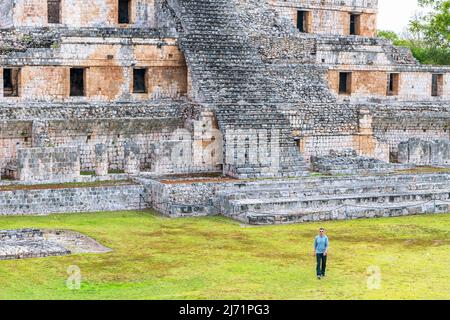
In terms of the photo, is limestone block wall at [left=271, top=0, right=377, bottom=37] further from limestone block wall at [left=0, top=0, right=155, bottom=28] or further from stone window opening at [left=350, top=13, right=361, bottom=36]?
limestone block wall at [left=0, top=0, right=155, bottom=28]

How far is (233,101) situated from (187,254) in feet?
31.9

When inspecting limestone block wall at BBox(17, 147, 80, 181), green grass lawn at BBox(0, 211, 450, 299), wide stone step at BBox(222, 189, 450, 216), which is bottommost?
green grass lawn at BBox(0, 211, 450, 299)

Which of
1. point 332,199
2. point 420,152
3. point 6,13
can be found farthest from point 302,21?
point 332,199

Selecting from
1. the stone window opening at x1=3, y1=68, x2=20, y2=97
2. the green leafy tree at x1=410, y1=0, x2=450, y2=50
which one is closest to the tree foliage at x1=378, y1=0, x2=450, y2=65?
the green leafy tree at x1=410, y1=0, x2=450, y2=50

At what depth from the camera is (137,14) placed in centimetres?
3284

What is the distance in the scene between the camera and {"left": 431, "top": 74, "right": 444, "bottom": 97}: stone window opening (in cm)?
3659

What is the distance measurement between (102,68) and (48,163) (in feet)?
14.1

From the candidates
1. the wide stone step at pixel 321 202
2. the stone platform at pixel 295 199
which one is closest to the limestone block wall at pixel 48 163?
the stone platform at pixel 295 199

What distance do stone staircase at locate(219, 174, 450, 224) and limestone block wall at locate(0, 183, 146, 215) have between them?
246cm

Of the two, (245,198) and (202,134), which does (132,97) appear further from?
(245,198)

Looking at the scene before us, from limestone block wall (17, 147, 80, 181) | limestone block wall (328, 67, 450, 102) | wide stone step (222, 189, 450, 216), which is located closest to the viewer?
wide stone step (222, 189, 450, 216)

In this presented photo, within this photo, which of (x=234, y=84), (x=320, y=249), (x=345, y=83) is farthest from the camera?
(x=345, y=83)

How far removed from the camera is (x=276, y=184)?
27.3 meters

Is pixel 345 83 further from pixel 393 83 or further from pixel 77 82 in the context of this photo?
pixel 77 82
